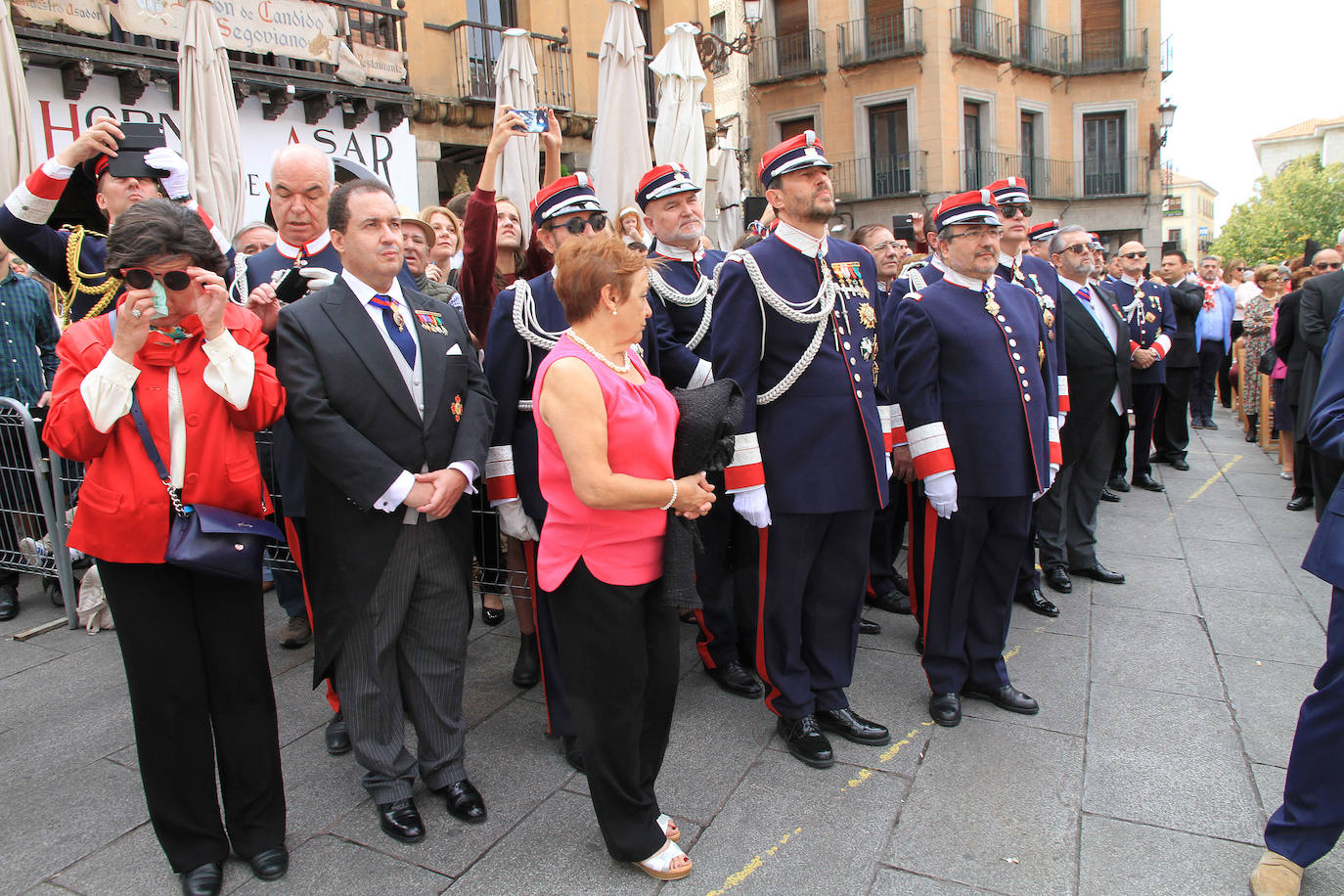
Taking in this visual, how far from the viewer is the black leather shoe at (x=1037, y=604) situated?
5.01 m

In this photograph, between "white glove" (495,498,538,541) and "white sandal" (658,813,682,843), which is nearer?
"white sandal" (658,813,682,843)

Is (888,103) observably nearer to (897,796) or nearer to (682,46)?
(682,46)

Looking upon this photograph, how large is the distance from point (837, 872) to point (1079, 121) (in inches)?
1118

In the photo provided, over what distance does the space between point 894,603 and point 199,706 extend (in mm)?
3671

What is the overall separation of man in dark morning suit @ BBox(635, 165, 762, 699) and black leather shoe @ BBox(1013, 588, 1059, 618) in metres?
1.84

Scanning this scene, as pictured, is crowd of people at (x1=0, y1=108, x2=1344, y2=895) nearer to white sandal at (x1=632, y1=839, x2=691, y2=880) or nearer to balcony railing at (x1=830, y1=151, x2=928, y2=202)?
white sandal at (x1=632, y1=839, x2=691, y2=880)

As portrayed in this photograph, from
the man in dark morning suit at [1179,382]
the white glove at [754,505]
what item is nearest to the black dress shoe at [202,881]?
the white glove at [754,505]

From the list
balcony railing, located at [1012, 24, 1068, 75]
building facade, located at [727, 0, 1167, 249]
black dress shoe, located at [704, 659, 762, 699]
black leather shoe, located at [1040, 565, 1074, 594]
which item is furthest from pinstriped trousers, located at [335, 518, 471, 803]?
balcony railing, located at [1012, 24, 1068, 75]

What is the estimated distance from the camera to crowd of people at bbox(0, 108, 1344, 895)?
2553 millimetres

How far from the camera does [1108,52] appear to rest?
86.0 ft

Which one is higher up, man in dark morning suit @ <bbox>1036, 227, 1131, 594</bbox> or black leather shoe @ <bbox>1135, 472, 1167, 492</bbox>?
man in dark morning suit @ <bbox>1036, 227, 1131, 594</bbox>

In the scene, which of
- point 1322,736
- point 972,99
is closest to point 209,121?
point 1322,736

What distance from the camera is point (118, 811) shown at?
314cm

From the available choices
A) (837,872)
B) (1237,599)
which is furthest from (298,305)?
(1237,599)
